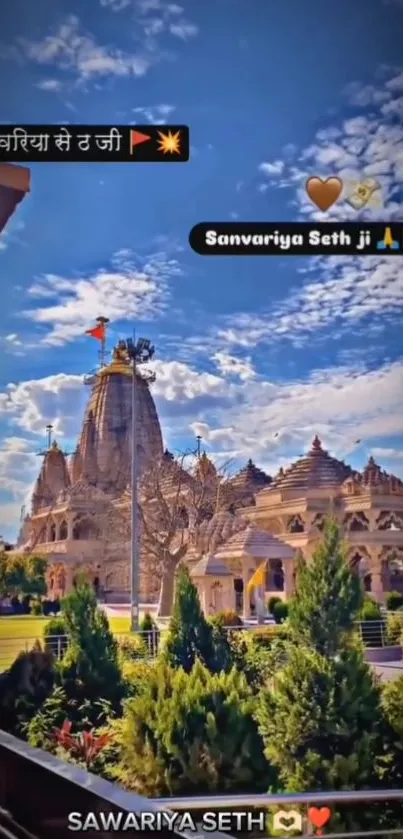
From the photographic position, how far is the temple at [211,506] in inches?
95.2

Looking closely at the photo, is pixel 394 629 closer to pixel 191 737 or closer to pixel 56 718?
pixel 191 737

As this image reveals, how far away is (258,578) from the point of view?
2.42m

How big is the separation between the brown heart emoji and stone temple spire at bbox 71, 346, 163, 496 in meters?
0.73

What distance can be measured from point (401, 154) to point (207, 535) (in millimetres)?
1288

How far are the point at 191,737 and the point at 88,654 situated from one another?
0.39m

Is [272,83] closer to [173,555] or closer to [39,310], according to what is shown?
[39,310]

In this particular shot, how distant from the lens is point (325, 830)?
2.30 m

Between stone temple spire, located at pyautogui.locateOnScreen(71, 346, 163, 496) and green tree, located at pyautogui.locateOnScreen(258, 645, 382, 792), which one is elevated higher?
stone temple spire, located at pyautogui.locateOnScreen(71, 346, 163, 496)

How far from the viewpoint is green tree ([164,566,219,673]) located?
2.42 metres

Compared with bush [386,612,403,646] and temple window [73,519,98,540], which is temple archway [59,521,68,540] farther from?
bush [386,612,403,646]

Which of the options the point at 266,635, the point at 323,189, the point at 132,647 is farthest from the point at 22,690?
the point at 323,189

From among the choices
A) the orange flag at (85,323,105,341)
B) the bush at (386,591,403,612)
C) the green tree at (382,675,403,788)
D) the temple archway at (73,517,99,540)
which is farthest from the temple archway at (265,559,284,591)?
the orange flag at (85,323,105,341)

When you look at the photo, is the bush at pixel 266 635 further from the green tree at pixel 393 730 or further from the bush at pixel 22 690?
the bush at pixel 22 690

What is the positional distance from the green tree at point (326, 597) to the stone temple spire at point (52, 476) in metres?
0.76
